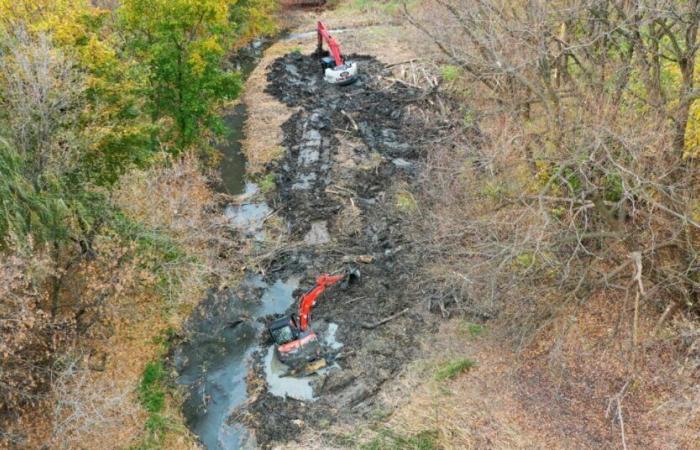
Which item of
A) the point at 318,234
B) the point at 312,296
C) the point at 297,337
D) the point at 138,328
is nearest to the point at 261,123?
the point at 318,234

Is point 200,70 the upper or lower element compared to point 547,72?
lower

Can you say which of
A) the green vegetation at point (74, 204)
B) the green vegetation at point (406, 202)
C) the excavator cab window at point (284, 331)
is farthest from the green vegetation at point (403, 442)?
the green vegetation at point (406, 202)

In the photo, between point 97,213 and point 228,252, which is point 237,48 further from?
point 97,213

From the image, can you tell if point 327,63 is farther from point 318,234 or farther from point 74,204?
point 74,204

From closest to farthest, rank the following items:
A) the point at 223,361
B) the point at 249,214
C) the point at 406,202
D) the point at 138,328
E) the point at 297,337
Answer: the point at 297,337 < the point at 223,361 < the point at 138,328 < the point at 406,202 < the point at 249,214

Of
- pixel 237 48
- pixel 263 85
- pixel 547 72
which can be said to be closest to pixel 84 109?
pixel 547 72
